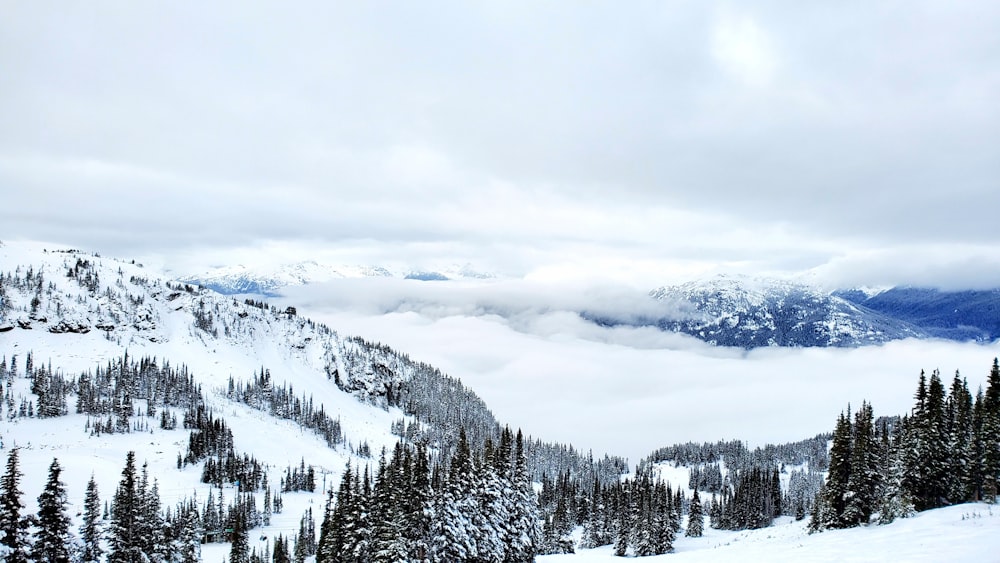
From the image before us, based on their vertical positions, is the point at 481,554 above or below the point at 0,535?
below

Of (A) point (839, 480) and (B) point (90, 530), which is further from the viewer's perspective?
(A) point (839, 480)

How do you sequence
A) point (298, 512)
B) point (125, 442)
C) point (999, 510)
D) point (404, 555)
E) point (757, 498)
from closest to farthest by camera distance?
point (999, 510) → point (404, 555) → point (757, 498) → point (298, 512) → point (125, 442)

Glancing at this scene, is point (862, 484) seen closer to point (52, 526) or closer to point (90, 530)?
point (52, 526)

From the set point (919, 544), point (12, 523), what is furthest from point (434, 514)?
point (919, 544)

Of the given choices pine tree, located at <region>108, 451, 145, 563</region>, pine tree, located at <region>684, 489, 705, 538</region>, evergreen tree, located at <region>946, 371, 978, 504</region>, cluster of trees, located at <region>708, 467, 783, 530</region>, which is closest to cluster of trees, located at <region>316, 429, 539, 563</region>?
pine tree, located at <region>108, 451, 145, 563</region>

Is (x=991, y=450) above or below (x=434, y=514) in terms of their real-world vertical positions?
above

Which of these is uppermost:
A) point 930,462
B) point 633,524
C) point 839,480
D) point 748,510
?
point 930,462

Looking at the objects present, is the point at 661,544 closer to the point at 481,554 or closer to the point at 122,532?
the point at 481,554

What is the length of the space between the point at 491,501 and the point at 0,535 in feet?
142

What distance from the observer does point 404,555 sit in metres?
47.9

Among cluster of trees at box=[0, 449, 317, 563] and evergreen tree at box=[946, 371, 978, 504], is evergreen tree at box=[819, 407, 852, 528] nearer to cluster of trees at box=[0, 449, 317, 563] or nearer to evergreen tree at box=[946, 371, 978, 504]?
evergreen tree at box=[946, 371, 978, 504]

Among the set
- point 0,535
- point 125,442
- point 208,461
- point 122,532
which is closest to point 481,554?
point 122,532

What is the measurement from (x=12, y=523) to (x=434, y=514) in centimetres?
3497

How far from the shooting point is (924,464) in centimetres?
5881
